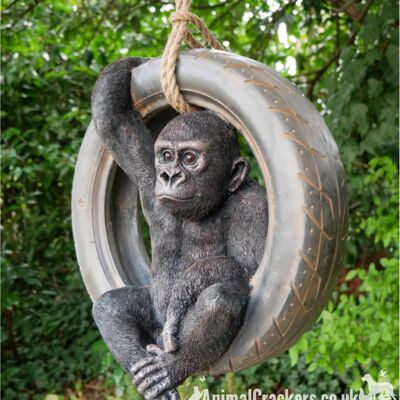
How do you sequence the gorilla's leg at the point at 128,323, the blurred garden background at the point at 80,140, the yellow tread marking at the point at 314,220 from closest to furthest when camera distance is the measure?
the yellow tread marking at the point at 314,220 → the gorilla's leg at the point at 128,323 → the blurred garden background at the point at 80,140

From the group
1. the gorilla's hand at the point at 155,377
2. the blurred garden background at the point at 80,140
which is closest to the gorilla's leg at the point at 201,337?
the gorilla's hand at the point at 155,377

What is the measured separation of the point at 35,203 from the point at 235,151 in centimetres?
232

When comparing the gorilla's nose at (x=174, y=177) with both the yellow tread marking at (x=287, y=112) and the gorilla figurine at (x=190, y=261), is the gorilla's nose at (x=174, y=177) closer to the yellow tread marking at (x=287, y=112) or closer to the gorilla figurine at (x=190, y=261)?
the gorilla figurine at (x=190, y=261)

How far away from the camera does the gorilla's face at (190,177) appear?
101 centimetres

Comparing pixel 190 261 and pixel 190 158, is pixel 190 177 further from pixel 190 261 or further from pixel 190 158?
pixel 190 261

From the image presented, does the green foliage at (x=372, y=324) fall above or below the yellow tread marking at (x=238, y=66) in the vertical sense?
below

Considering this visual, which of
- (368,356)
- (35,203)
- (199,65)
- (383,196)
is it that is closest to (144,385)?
(199,65)

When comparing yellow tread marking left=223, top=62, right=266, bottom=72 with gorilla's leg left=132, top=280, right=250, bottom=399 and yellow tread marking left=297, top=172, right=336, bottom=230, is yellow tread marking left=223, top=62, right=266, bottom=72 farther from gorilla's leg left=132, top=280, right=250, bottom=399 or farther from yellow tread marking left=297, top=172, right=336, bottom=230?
gorilla's leg left=132, top=280, right=250, bottom=399

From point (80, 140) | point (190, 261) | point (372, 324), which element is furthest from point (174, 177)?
point (80, 140)

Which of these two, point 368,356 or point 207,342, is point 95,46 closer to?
point 368,356

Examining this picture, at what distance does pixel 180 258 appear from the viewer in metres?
1.08

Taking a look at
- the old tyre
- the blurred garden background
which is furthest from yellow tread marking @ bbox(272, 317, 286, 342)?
the blurred garden background

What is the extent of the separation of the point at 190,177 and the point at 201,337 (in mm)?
228

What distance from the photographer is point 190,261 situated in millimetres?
1066
